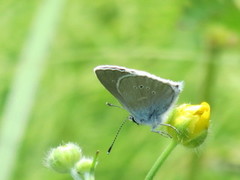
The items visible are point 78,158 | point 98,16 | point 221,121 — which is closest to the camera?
point 78,158

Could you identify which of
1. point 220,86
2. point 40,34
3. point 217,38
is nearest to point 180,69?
point 220,86

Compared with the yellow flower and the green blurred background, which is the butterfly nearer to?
the yellow flower

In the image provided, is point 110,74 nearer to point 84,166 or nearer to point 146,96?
point 146,96

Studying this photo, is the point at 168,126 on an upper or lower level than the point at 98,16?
lower

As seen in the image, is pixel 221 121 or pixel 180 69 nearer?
pixel 221 121

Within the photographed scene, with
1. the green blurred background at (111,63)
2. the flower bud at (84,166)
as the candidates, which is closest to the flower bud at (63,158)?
the flower bud at (84,166)

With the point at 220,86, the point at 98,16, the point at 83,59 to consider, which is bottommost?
the point at 220,86

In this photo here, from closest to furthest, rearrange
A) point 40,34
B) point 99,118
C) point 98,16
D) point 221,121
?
point 40,34
point 221,121
point 99,118
point 98,16

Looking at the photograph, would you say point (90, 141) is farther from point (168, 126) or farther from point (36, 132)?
point (168, 126)
